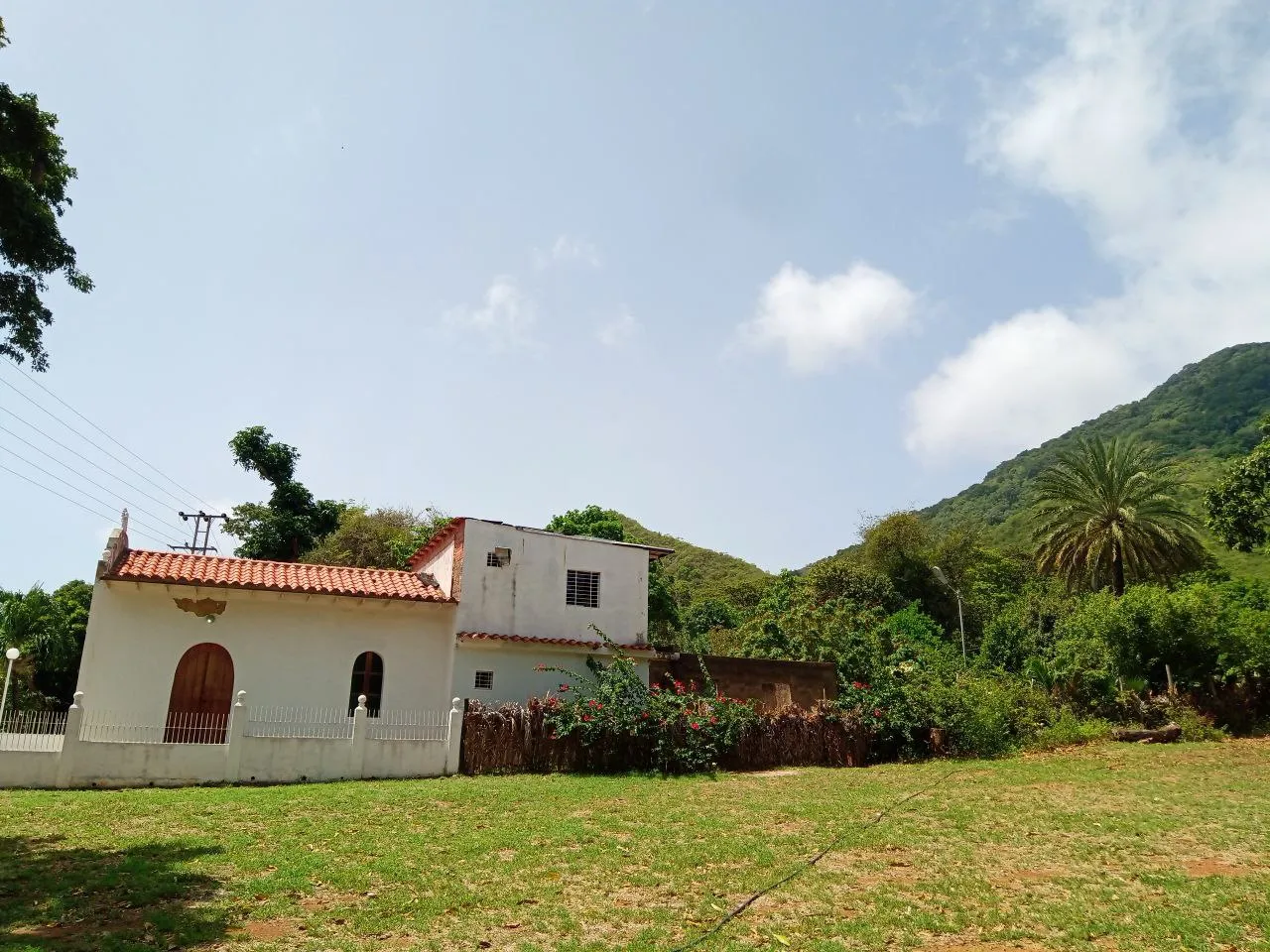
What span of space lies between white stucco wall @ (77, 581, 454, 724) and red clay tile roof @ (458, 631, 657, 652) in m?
0.75

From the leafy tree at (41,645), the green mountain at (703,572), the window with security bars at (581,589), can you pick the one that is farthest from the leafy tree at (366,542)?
the green mountain at (703,572)

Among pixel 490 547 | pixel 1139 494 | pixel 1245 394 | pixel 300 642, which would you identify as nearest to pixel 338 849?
pixel 300 642

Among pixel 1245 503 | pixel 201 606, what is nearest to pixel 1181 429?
pixel 1245 503

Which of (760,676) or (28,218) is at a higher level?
(28,218)

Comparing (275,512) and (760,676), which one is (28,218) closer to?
(760,676)

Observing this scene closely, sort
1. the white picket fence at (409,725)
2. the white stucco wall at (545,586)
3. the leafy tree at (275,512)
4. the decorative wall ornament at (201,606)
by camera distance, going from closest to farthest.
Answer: the white picket fence at (409,725) < the decorative wall ornament at (201,606) < the white stucco wall at (545,586) < the leafy tree at (275,512)

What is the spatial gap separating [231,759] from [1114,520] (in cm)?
2582

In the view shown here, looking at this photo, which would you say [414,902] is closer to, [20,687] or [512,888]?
[512,888]

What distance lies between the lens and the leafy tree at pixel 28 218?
9445 millimetres

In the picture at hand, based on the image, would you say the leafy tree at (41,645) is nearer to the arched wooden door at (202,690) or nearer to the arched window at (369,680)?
the arched wooden door at (202,690)

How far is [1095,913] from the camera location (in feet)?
22.1

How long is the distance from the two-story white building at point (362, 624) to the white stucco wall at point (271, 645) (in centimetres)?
2

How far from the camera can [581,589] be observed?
21.2m

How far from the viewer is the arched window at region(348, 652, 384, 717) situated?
18.6 meters
